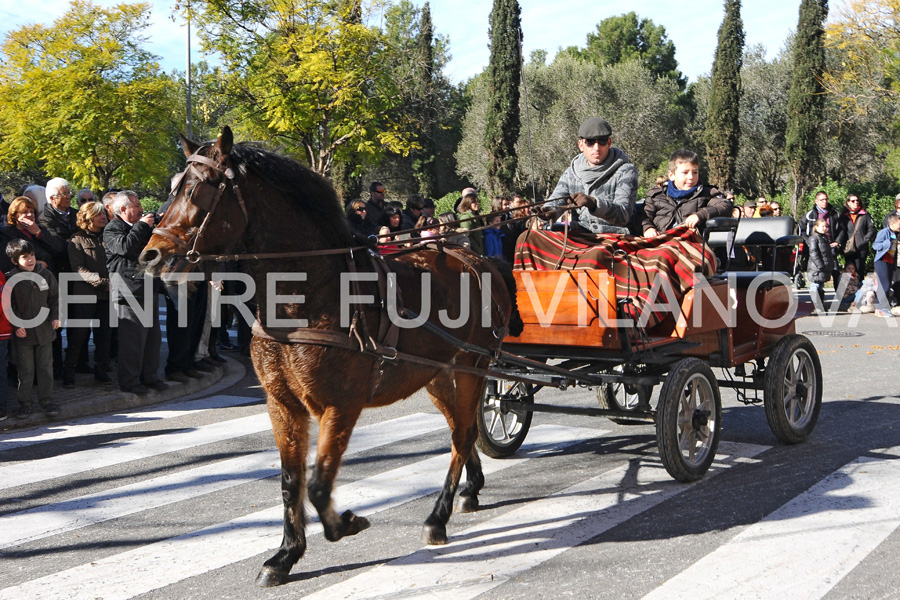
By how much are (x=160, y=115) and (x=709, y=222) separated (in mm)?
24779

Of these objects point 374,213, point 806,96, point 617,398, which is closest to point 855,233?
point 374,213

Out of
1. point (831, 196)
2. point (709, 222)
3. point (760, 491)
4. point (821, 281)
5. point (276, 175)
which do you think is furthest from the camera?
point (831, 196)

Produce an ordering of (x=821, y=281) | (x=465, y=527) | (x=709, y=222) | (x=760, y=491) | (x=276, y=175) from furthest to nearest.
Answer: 1. (x=821, y=281)
2. (x=709, y=222)
3. (x=760, y=491)
4. (x=465, y=527)
5. (x=276, y=175)

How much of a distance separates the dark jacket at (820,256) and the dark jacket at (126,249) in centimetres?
Answer: 1317

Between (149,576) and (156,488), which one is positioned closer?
(149,576)

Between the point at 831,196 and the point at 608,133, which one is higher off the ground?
the point at 831,196

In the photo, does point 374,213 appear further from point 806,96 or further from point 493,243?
point 806,96

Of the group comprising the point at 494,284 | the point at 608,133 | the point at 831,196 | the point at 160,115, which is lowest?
the point at 494,284

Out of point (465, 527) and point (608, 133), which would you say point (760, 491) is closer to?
point (465, 527)

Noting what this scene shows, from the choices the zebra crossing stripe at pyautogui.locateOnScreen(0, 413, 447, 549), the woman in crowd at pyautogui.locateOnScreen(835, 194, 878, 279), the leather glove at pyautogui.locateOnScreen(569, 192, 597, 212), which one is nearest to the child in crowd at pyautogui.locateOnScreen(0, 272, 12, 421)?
the zebra crossing stripe at pyautogui.locateOnScreen(0, 413, 447, 549)

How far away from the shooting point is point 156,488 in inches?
216

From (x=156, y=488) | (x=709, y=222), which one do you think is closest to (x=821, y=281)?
(x=709, y=222)

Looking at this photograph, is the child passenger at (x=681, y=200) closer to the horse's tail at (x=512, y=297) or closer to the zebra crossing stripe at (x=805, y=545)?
the horse's tail at (x=512, y=297)

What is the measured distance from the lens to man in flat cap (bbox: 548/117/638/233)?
5.82 metres
